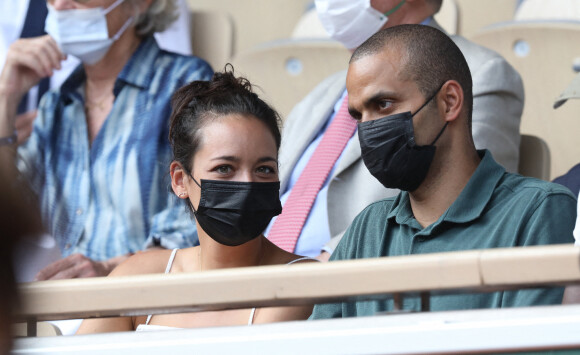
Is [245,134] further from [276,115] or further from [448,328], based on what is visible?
[448,328]

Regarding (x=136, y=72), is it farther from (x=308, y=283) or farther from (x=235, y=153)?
(x=308, y=283)

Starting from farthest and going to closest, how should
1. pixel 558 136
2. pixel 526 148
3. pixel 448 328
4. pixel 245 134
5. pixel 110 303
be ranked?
1. pixel 558 136
2. pixel 526 148
3. pixel 245 134
4. pixel 110 303
5. pixel 448 328

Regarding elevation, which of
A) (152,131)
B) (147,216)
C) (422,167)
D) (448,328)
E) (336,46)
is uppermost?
(448,328)

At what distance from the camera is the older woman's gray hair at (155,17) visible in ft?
12.4

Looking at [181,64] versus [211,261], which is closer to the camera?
[211,261]

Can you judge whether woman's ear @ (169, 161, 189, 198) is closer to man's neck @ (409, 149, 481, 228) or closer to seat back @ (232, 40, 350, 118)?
man's neck @ (409, 149, 481, 228)

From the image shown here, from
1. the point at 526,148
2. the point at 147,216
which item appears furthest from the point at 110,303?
the point at 147,216

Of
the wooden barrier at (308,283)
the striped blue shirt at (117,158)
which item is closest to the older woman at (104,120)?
the striped blue shirt at (117,158)

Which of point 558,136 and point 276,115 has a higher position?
point 276,115

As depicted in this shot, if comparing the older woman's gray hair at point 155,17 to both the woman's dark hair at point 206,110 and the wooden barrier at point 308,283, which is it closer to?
the woman's dark hair at point 206,110

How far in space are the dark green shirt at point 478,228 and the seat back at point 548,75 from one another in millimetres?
1158

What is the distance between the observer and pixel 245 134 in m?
2.43

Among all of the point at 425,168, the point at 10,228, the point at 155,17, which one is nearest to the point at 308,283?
the point at 10,228

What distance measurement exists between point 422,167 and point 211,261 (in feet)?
2.12
